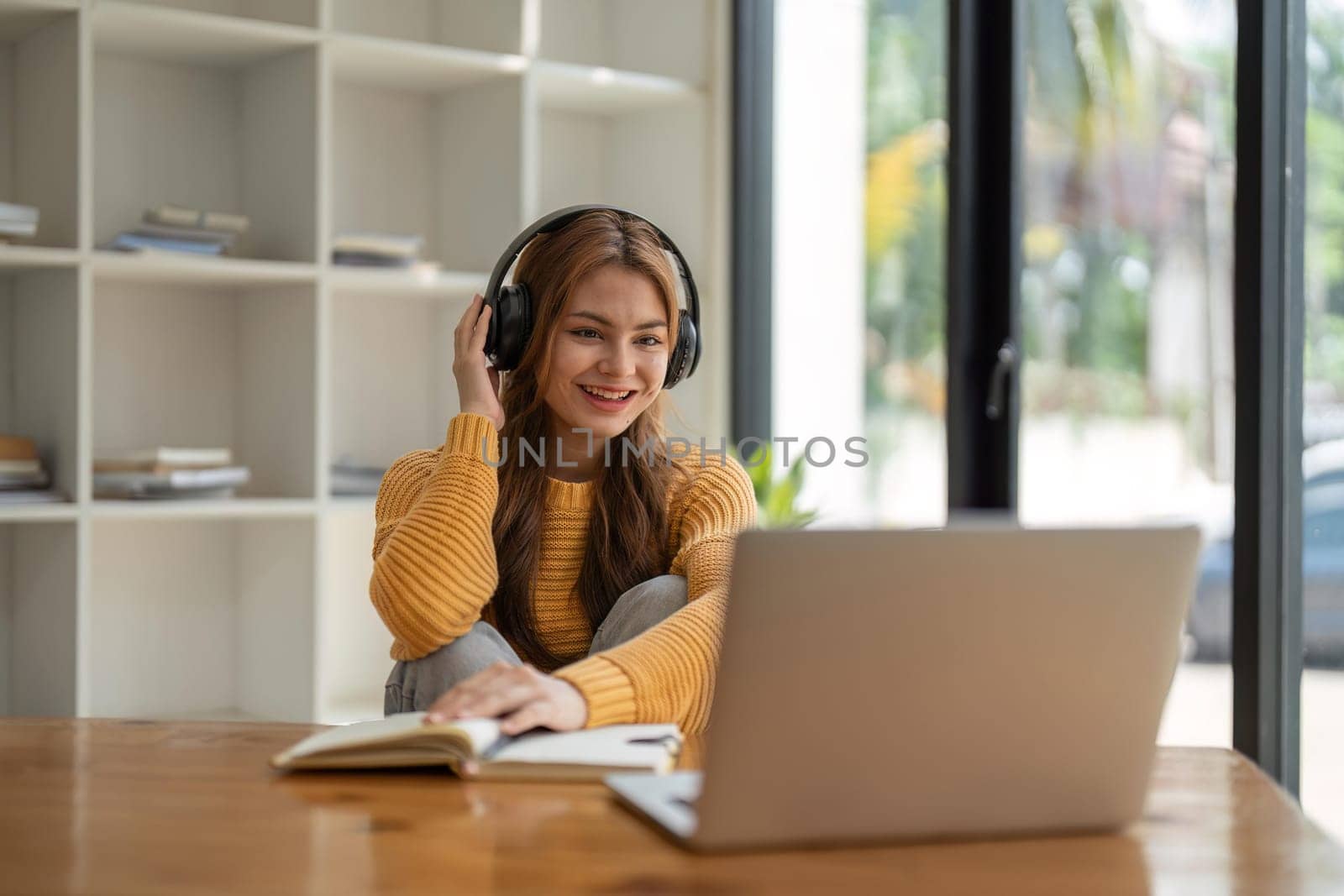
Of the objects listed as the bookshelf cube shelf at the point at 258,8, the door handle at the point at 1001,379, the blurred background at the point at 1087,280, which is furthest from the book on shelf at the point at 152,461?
the door handle at the point at 1001,379

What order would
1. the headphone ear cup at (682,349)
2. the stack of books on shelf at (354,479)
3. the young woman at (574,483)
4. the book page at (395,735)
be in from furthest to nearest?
the stack of books on shelf at (354,479)
the headphone ear cup at (682,349)
the young woman at (574,483)
the book page at (395,735)

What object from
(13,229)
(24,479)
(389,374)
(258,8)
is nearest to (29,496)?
(24,479)

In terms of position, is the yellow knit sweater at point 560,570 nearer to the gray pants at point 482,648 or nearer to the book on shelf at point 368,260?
the gray pants at point 482,648

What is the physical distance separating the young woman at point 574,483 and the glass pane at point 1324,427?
0.97 m

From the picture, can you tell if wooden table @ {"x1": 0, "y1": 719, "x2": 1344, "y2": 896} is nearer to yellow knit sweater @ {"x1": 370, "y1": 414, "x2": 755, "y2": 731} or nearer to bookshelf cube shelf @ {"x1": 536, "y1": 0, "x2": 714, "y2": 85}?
yellow knit sweater @ {"x1": 370, "y1": 414, "x2": 755, "y2": 731}

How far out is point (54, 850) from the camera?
35.5 inches

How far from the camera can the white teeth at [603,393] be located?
1.81 metres

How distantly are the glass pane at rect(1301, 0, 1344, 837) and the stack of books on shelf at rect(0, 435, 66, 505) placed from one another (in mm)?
2150

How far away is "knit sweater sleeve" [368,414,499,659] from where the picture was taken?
1462 millimetres

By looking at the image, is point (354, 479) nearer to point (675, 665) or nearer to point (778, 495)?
point (778, 495)

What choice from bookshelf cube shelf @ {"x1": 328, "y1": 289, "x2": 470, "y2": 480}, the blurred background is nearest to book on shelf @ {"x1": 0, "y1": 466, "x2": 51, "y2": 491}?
bookshelf cube shelf @ {"x1": 328, "y1": 289, "x2": 470, "y2": 480}

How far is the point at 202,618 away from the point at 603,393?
5.18 feet

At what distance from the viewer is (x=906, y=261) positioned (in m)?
3.04

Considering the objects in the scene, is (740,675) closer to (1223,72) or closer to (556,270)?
(556,270)
